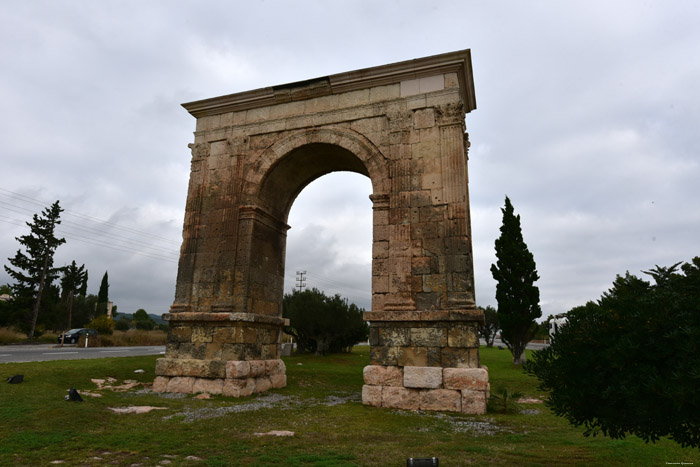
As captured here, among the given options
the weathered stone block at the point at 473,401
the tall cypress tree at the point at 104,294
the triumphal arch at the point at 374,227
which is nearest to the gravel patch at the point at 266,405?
the triumphal arch at the point at 374,227

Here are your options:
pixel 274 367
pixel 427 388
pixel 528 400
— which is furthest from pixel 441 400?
pixel 274 367

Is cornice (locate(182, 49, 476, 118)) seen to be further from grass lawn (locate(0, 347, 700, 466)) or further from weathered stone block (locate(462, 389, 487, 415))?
grass lawn (locate(0, 347, 700, 466))

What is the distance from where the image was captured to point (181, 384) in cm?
968

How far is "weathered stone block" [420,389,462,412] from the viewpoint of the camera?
7.96 meters

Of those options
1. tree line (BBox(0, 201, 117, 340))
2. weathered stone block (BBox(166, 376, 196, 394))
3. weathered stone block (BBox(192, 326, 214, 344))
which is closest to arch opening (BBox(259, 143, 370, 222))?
weathered stone block (BBox(192, 326, 214, 344))

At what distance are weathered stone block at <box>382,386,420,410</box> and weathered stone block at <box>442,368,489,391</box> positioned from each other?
67cm

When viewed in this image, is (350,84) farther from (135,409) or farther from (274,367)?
(135,409)

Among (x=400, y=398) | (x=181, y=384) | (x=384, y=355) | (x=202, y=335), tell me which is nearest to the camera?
(x=400, y=398)

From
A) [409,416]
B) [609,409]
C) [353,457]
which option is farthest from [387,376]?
[609,409]

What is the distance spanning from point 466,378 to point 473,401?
42cm

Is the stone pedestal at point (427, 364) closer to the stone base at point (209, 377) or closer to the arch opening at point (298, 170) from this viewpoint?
the stone base at point (209, 377)

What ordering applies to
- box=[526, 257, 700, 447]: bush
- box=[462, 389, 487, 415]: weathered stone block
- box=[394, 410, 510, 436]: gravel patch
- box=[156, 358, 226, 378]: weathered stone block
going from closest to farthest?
box=[526, 257, 700, 447]: bush → box=[394, 410, 510, 436]: gravel patch → box=[462, 389, 487, 415]: weathered stone block → box=[156, 358, 226, 378]: weathered stone block

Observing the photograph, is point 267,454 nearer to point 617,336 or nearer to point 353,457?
point 353,457

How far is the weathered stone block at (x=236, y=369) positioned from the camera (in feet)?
30.8
